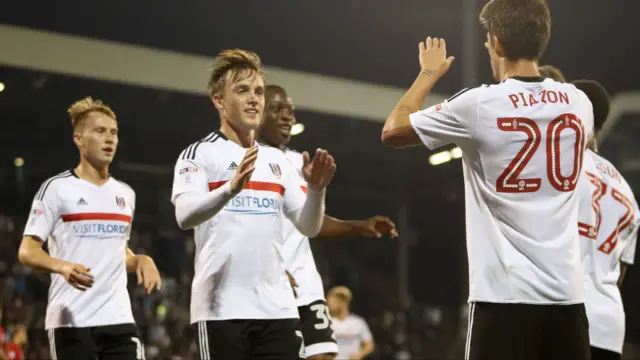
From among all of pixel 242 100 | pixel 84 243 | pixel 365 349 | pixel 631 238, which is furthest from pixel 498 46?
pixel 365 349

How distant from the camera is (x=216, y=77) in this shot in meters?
4.48

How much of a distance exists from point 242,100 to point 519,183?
1.63 m

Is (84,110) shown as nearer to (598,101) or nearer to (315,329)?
(315,329)

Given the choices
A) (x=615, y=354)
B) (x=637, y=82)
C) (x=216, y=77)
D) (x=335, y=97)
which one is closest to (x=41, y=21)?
(x=335, y=97)

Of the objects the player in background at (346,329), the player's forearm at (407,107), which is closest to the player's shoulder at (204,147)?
the player's forearm at (407,107)

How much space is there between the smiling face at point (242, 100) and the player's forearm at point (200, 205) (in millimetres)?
542

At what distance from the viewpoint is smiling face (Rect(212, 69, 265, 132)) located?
4.32 meters

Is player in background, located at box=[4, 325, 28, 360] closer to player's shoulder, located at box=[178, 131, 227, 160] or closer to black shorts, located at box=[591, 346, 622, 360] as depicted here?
player's shoulder, located at box=[178, 131, 227, 160]

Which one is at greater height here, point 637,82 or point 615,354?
point 637,82

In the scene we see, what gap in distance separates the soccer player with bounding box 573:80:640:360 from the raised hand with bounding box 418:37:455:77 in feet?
3.74

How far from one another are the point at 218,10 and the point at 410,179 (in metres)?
7.85

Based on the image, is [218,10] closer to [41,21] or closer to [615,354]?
[41,21]

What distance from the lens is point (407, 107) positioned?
10.7 feet

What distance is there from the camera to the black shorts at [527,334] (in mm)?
3016
